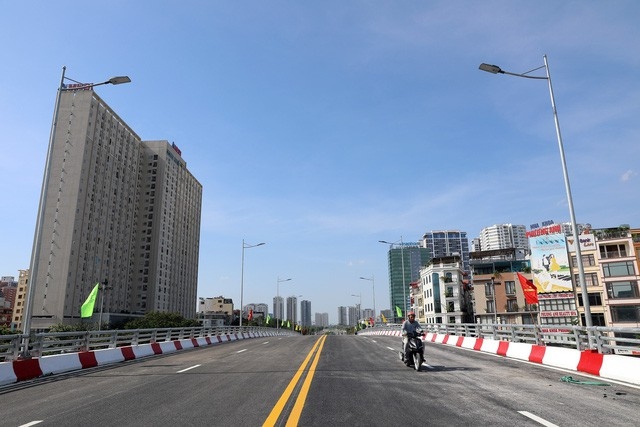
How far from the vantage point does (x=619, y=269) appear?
58.1m

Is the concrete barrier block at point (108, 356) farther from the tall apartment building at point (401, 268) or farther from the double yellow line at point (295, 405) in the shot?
the tall apartment building at point (401, 268)

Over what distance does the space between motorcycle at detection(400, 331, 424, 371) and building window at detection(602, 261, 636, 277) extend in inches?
2290

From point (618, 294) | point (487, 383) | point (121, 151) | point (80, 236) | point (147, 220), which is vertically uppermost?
point (121, 151)

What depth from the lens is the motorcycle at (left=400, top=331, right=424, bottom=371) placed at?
12320mm

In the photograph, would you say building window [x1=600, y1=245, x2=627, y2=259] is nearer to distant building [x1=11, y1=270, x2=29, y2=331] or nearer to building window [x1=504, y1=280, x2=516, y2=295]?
building window [x1=504, y1=280, x2=516, y2=295]

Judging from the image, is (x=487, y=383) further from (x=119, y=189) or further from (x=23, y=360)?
(x=119, y=189)

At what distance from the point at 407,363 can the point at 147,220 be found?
13394cm

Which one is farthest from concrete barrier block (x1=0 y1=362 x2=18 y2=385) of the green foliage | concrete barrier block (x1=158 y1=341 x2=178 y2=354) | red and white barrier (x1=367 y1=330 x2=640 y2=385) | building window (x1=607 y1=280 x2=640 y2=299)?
the green foliage

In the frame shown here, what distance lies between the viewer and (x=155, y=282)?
128m

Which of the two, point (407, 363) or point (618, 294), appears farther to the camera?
point (618, 294)

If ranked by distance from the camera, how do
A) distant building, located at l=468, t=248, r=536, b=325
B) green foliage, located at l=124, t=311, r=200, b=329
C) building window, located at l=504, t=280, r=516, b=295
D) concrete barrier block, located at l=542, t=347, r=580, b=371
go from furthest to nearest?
green foliage, located at l=124, t=311, r=200, b=329
building window, located at l=504, t=280, r=516, b=295
distant building, located at l=468, t=248, r=536, b=325
concrete barrier block, located at l=542, t=347, r=580, b=371

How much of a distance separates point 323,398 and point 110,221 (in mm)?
120694

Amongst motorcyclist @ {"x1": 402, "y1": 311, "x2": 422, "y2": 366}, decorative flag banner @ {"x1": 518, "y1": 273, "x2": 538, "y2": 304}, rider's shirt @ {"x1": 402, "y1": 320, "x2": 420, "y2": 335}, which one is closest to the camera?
motorcyclist @ {"x1": 402, "y1": 311, "x2": 422, "y2": 366}

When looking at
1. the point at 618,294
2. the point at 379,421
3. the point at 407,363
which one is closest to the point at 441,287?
the point at 618,294
